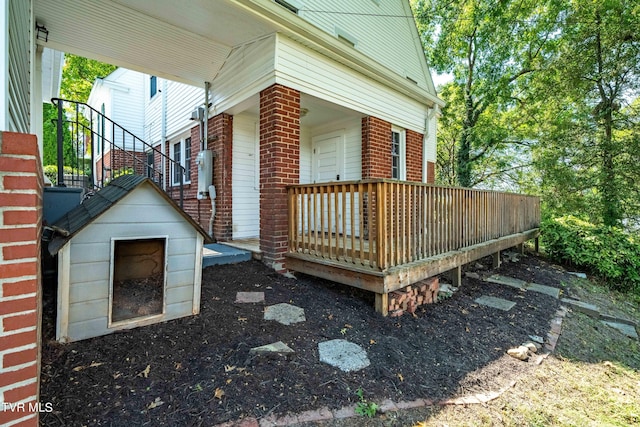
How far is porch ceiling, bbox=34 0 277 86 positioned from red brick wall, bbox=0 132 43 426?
3.24 meters

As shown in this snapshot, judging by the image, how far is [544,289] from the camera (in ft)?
16.0

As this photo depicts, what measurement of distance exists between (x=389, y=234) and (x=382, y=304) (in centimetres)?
77

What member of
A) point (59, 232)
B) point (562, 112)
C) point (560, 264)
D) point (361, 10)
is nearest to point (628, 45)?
point (562, 112)

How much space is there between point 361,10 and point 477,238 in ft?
17.0

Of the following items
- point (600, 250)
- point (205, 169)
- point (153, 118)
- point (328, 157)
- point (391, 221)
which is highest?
point (153, 118)

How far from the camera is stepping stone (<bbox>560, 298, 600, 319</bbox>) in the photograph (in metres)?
4.11

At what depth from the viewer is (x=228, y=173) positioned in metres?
5.55

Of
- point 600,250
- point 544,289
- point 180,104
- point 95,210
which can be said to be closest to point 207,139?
point 180,104

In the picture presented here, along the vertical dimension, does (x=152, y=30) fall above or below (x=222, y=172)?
above

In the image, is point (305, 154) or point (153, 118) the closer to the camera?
point (305, 154)

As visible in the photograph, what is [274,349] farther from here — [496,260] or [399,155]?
[399,155]

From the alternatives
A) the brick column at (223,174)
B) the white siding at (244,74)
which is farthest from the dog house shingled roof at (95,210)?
the brick column at (223,174)

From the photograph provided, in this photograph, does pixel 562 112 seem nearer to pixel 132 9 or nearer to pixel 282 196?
pixel 282 196

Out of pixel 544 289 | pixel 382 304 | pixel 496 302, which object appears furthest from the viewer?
pixel 544 289
